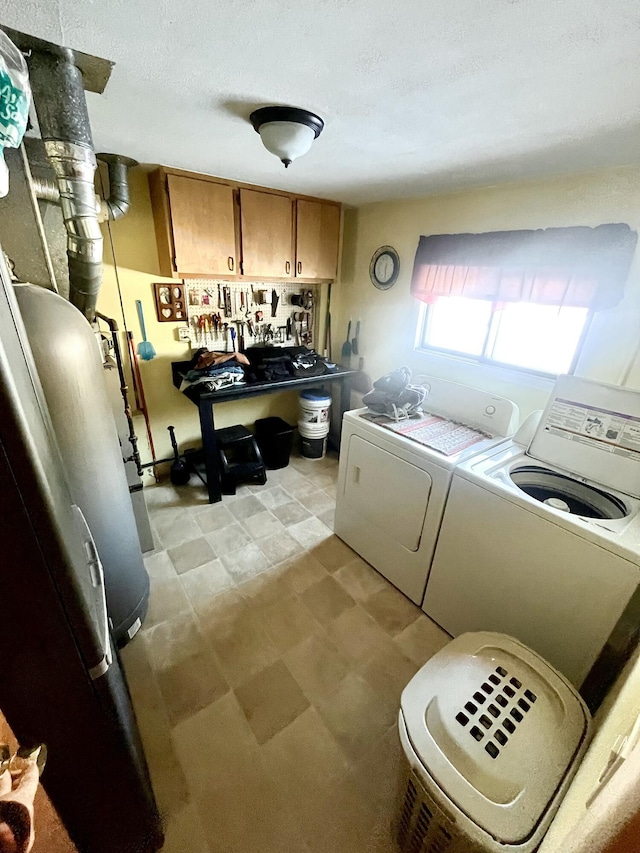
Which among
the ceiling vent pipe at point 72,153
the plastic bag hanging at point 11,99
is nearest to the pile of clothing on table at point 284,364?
the ceiling vent pipe at point 72,153

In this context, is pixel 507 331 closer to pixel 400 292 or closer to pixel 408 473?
pixel 400 292

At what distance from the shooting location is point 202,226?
240 cm

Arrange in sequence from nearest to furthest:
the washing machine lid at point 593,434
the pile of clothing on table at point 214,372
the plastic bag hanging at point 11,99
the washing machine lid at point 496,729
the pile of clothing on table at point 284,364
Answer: the plastic bag hanging at point 11,99
the washing machine lid at point 496,729
the washing machine lid at point 593,434
the pile of clothing on table at point 214,372
the pile of clothing on table at point 284,364

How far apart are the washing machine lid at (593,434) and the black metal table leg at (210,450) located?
6.71 feet

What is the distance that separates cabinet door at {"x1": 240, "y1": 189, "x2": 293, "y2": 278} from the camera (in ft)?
8.43

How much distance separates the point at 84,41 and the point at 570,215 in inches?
87.9

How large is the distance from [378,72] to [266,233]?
6.10 feet

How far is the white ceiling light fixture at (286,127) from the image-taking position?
50.3 inches

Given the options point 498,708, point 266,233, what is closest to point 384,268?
point 266,233

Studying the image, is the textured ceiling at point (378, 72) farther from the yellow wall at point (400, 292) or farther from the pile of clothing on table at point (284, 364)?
the pile of clothing on table at point (284, 364)

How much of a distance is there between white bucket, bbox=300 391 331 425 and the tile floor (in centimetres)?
110

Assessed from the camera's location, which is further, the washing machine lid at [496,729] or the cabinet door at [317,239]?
the cabinet door at [317,239]

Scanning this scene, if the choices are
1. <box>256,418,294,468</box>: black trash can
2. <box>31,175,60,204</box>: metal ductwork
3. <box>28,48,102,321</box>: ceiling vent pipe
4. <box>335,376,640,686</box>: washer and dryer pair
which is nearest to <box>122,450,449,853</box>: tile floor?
<box>335,376,640,686</box>: washer and dryer pair

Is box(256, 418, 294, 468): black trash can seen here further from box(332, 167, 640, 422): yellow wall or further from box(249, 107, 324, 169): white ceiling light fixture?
box(249, 107, 324, 169): white ceiling light fixture
